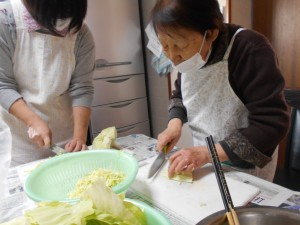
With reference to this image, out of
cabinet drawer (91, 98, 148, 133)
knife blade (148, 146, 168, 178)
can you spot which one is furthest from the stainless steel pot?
cabinet drawer (91, 98, 148, 133)

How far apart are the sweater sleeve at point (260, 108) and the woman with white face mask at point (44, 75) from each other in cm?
60

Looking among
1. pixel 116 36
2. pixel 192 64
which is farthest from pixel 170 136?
pixel 116 36

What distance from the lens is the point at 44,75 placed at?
121 cm

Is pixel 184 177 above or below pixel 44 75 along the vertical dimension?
below

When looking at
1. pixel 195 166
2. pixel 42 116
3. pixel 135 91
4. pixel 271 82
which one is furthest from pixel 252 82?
pixel 135 91

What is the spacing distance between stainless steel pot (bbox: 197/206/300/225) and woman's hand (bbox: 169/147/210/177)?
326 millimetres

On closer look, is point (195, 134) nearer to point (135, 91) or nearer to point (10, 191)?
point (10, 191)

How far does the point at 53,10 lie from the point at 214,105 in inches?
26.0

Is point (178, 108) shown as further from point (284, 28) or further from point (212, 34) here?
point (284, 28)

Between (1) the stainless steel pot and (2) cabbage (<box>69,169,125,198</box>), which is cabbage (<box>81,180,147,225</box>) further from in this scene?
(2) cabbage (<box>69,169,125,198</box>)

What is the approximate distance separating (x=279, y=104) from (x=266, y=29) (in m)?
1.70

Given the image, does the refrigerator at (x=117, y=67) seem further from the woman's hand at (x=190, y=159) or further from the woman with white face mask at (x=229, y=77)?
the woman's hand at (x=190, y=159)

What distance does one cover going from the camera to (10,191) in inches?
33.9

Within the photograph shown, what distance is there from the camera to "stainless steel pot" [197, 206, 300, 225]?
1.53 ft
